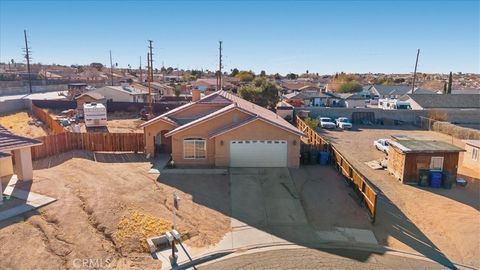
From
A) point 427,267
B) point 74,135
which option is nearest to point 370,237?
point 427,267

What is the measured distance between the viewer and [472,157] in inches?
1025

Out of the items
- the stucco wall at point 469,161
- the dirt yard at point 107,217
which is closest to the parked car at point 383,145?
the stucco wall at point 469,161

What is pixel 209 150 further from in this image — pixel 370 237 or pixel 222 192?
pixel 370 237

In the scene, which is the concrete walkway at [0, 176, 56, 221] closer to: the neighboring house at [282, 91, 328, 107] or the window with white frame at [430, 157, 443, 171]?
the window with white frame at [430, 157, 443, 171]

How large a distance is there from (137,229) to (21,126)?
103 feet

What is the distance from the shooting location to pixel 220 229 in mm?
15117

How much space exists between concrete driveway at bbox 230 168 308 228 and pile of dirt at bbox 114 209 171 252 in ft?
11.0

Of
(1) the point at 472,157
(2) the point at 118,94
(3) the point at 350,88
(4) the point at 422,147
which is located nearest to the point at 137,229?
(4) the point at 422,147

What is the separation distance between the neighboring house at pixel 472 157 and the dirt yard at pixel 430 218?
0.74 m

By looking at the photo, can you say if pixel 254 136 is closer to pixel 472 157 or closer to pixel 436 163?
pixel 436 163

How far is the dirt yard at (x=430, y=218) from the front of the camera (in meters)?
14.7

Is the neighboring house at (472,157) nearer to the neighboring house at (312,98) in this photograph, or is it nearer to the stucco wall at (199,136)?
the stucco wall at (199,136)

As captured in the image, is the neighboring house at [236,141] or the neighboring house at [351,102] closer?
the neighboring house at [236,141]

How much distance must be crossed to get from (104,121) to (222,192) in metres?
23.3
